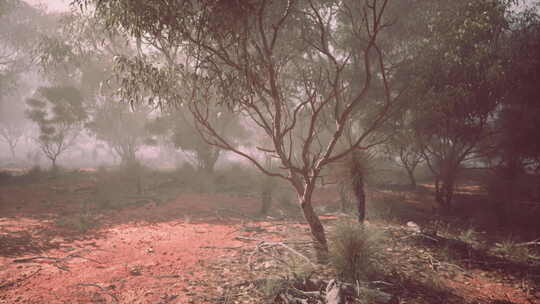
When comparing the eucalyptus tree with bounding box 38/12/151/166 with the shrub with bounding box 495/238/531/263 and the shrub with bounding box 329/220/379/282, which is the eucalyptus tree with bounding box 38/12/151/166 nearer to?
the shrub with bounding box 329/220/379/282

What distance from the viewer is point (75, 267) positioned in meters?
4.93

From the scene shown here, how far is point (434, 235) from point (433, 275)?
179 centimetres

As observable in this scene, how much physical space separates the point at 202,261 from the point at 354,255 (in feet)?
9.60

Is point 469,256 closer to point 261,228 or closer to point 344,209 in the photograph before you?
point 344,209

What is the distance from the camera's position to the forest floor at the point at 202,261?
3.93 metres

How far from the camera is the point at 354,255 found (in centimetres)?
426

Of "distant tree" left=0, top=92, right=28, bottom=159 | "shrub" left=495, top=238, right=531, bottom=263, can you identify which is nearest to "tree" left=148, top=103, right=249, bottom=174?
"shrub" left=495, top=238, right=531, bottom=263

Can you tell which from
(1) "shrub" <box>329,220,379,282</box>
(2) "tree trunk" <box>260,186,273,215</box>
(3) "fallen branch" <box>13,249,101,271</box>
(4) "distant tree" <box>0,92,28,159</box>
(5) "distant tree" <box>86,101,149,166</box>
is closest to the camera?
(1) "shrub" <box>329,220,379,282</box>

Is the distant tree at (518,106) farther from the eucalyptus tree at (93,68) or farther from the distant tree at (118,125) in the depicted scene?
the distant tree at (118,125)

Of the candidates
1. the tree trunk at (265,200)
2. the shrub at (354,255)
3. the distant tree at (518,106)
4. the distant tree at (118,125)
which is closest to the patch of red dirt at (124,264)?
the tree trunk at (265,200)

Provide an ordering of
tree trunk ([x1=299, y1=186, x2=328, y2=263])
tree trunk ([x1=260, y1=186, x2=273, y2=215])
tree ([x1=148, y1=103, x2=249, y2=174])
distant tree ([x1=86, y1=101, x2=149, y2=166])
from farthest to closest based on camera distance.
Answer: distant tree ([x1=86, y1=101, x2=149, y2=166])
tree ([x1=148, y1=103, x2=249, y2=174])
tree trunk ([x1=260, y1=186, x2=273, y2=215])
tree trunk ([x1=299, y1=186, x2=328, y2=263])

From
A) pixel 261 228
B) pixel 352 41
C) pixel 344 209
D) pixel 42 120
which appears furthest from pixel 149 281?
pixel 42 120

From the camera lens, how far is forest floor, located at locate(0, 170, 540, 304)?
393 centimetres

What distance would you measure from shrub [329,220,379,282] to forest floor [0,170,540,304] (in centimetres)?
28
